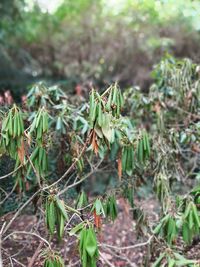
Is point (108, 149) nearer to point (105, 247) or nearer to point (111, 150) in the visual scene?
point (111, 150)

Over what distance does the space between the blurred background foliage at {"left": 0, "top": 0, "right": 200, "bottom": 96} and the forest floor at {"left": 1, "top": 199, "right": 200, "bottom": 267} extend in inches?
141

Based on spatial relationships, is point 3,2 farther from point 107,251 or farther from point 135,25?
point 107,251

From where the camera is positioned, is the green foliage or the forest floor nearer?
the green foliage

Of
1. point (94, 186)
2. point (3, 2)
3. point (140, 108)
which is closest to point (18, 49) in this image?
point (3, 2)

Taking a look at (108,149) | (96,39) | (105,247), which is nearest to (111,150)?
(108,149)

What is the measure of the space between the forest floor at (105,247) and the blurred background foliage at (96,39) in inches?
141

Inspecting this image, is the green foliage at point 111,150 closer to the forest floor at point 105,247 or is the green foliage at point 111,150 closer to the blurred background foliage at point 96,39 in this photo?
the forest floor at point 105,247

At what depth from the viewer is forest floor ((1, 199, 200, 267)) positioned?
2.70 m

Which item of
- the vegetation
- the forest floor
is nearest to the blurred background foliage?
the vegetation

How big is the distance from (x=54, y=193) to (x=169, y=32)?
604cm

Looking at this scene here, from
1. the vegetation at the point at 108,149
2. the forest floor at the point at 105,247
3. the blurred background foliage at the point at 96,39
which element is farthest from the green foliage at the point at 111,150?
the blurred background foliage at the point at 96,39

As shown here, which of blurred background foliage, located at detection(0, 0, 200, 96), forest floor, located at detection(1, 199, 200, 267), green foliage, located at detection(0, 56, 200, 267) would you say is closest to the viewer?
green foliage, located at detection(0, 56, 200, 267)

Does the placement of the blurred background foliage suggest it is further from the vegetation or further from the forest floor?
the forest floor

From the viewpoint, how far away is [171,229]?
2.12 meters
